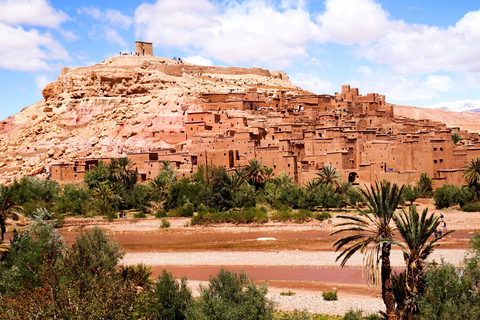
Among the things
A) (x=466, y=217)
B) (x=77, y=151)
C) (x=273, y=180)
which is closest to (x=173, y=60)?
(x=77, y=151)

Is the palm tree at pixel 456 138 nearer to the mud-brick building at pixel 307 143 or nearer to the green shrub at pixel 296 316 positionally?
the mud-brick building at pixel 307 143

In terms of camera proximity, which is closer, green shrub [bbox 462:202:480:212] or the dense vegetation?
the dense vegetation

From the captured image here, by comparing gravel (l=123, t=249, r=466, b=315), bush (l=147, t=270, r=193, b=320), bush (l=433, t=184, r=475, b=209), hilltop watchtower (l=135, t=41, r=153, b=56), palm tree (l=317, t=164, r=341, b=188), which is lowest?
gravel (l=123, t=249, r=466, b=315)

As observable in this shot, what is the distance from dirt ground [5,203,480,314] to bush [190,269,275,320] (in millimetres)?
3982

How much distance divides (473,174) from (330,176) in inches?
355

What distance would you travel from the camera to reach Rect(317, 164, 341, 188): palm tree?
3509 cm

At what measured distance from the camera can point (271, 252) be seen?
25.3 meters

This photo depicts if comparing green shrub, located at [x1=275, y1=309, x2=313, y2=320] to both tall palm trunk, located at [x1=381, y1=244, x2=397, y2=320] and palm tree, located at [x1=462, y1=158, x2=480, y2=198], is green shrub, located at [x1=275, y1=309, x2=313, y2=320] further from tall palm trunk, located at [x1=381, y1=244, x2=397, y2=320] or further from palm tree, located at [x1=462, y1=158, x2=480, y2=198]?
palm tree, located at [x1=462, y1=158, x2=480, y2=198]

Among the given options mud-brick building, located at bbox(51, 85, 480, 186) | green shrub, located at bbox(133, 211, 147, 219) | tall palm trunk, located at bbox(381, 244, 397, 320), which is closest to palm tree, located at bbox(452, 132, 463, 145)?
mud-brick building, located at bbox(51, 85, 480, 186)

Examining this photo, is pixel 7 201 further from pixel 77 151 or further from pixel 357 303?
pixel 77 151

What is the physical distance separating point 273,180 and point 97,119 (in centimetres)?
2413

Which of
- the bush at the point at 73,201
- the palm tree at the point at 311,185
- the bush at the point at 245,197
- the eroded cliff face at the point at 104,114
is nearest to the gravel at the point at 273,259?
the bush at the point at 245,197

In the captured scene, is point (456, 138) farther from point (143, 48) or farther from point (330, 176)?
point (143, 48)

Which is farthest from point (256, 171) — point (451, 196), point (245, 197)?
point (451, 196)
